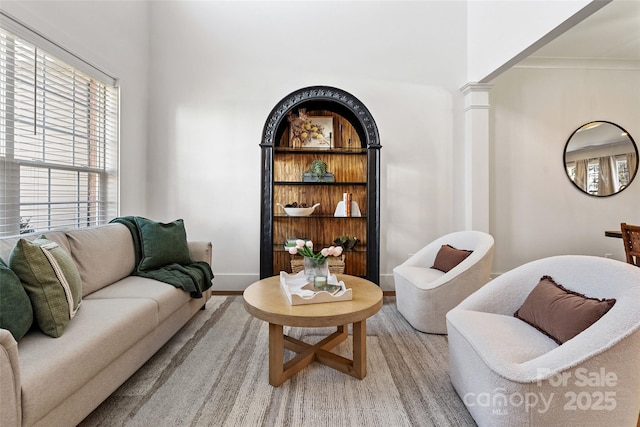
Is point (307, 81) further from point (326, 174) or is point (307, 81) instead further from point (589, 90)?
point (589, 90)

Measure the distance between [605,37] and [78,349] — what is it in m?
5.33

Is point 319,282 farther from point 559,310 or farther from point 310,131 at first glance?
point 310,131

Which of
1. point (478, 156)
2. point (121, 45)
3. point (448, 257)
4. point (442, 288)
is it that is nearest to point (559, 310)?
point (442, 288)

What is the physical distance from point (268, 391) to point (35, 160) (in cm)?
228

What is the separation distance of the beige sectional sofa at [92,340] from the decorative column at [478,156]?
3.07 m

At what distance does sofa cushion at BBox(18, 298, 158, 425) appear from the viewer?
1236 mm

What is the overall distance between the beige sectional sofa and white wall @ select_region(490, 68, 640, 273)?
3696 millimetres

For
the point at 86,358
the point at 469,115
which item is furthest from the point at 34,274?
the point at 469,115

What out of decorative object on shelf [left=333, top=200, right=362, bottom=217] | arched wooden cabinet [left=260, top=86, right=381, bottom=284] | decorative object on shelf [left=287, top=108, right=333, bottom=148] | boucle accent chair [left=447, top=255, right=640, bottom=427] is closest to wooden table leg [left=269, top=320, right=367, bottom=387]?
boucle accent chair [left=447, top=255, right=640, bottom=427]

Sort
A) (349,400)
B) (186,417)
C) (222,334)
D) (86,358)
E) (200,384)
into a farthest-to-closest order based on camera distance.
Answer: (222,334) < (200,384) < (349,400) < (186,417) < (86,358)

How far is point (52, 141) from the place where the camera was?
8.36 feet

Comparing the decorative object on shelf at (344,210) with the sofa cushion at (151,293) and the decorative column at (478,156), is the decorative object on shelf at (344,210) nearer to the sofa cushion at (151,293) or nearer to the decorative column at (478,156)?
the decorative column at (478,156)

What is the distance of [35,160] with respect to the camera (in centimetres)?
239

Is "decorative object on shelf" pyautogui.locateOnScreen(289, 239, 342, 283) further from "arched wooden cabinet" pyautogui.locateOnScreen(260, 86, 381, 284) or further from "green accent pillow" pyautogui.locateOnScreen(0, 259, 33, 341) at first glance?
"arched wooden cabinet" pyautogui.locateOnScreen(260, 86, 381, 284)
